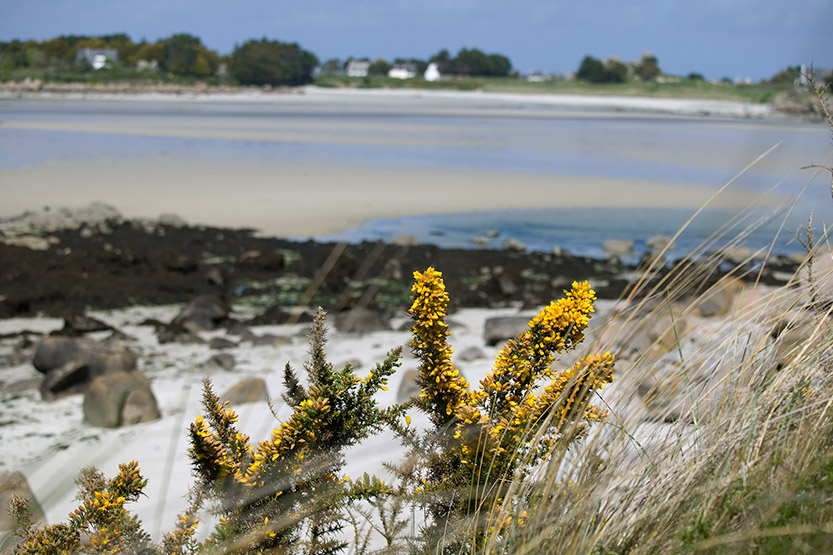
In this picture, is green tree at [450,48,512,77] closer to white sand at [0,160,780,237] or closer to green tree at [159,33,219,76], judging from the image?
green tree at [159,33,219,76]

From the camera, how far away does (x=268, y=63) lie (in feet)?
274

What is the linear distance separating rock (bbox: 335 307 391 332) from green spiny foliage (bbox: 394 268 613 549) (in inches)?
213

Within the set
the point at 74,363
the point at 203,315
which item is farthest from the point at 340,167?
the point at 74,363

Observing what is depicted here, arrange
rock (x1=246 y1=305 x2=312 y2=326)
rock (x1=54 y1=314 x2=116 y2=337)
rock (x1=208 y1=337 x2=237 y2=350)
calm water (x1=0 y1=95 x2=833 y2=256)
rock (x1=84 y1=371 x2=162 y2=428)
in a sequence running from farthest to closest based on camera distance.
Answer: calm water (x1=0 y1=95 x2=833 y2=256) < rock (x1=246 y1=305 x2=312 y2=326) < rock (x1=54 y1=314 x2=116 y2=337) < rock (x1=208 y1=337 x2=237 y2=350) < rock (x1=84 y1=371 x2=162 y2=428)


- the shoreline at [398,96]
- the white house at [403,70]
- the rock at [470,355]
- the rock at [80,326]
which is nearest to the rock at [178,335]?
the rock at [80,326]

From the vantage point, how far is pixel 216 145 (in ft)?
89.6

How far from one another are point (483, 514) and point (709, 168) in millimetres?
24716

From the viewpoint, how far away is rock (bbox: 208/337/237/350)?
688 centimetres

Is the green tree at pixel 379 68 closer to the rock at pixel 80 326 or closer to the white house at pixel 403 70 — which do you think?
the white house at pixel 403 70

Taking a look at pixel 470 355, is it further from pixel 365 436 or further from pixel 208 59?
pixel 208 59

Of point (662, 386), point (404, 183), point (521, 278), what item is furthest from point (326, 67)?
point (662, 386)

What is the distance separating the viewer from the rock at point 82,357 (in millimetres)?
5816

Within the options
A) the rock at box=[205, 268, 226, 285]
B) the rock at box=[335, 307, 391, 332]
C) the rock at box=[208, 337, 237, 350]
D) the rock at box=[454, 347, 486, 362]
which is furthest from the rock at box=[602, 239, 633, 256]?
the rock at box=[208, 337, 237, 350]

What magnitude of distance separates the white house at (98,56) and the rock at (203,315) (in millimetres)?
67007
